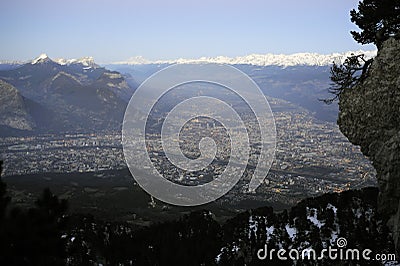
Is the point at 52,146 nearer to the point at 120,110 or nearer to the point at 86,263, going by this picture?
the point at 120,110

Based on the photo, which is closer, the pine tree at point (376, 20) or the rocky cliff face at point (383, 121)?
the rocky cliff face at point (383, 121)

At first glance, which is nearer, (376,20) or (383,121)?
(383,121)

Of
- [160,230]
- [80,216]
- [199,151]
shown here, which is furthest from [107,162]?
[160,230]

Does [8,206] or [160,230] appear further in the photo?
[160,230]

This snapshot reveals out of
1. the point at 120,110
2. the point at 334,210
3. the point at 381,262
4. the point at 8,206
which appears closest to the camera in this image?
the point at 8,206

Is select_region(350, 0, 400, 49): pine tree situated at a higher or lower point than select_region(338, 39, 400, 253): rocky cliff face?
higher

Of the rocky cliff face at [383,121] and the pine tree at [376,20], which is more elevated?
the pine tree at [376,20]

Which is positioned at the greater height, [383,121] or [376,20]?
[376,20]

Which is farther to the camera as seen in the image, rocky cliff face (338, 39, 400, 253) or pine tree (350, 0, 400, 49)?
pine tree (350, 0, 400, 49)
